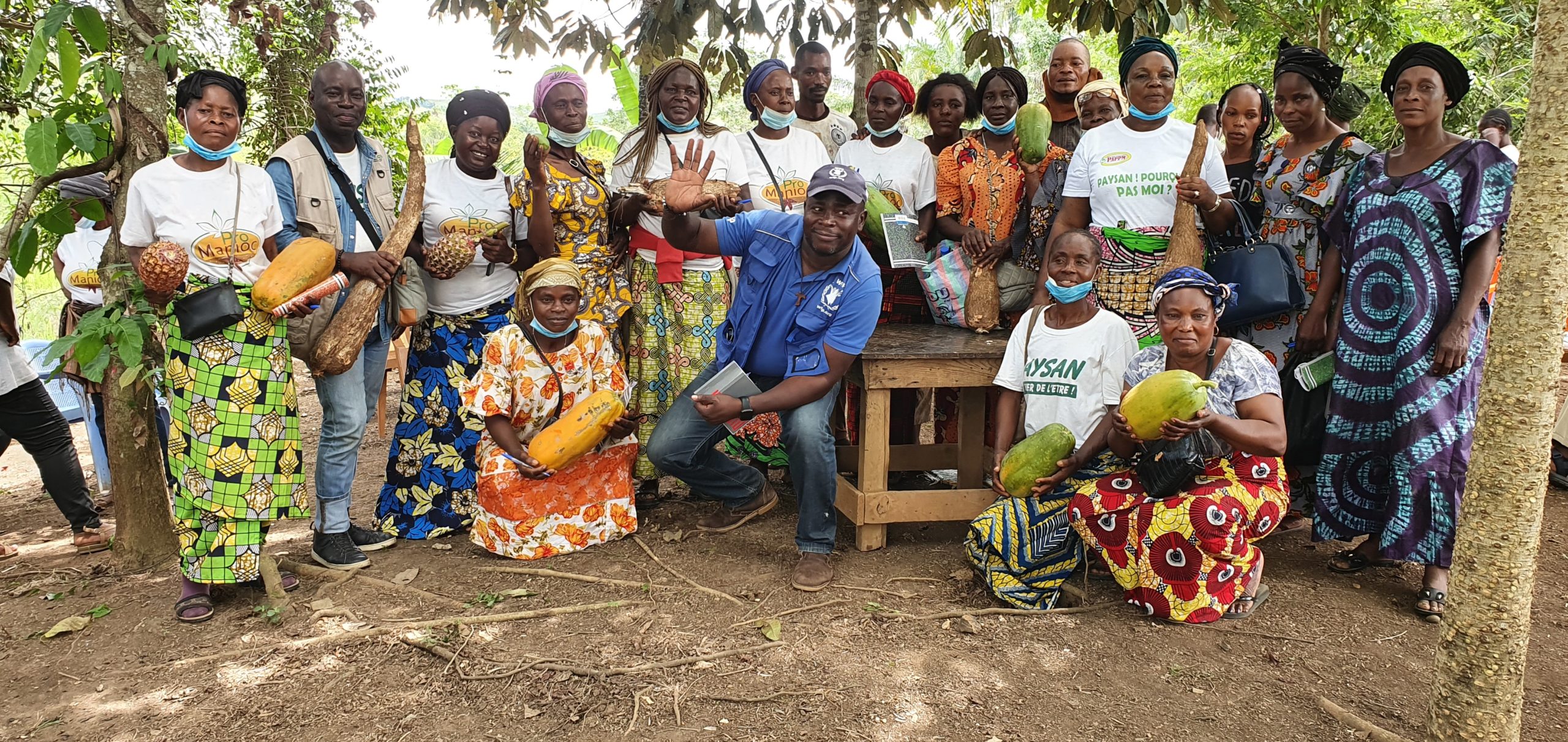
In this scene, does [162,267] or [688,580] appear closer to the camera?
[162,267]

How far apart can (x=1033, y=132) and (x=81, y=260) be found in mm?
5107

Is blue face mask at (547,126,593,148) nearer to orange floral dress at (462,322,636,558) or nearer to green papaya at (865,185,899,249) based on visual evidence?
orange floral dress at (462,322,636,558)

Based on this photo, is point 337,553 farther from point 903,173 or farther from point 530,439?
point 903,173

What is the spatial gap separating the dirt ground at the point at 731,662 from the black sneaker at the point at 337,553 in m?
0.08

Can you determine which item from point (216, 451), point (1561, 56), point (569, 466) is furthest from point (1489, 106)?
point (216, 451)

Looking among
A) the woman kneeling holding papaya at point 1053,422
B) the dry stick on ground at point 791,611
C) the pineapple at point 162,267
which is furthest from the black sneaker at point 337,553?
the woman kneeling holding papaya at point 1053,422

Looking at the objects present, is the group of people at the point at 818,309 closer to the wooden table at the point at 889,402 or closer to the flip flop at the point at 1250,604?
the flip flop at the point at 1250,604

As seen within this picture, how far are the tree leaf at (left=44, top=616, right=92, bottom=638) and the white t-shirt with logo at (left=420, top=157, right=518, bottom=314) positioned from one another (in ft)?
5.97

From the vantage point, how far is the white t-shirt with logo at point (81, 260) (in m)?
5.21

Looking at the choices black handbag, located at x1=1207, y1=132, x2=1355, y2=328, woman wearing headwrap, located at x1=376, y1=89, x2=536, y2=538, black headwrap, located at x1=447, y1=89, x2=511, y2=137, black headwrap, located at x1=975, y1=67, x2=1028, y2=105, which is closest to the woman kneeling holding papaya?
black handbag, located at x1=1207, y1=132, x2=1355, y2=328

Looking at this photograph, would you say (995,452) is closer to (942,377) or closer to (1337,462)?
(942,377)

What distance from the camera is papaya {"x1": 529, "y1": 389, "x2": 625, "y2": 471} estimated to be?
4.25m

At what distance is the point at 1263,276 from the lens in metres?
4.18

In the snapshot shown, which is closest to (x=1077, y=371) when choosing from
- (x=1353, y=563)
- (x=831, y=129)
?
(x=1353, y=563)
